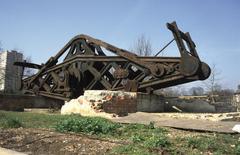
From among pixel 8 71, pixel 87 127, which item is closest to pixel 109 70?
pixel 87 127

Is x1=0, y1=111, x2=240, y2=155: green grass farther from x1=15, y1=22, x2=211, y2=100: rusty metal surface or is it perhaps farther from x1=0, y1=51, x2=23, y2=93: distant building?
x1=0, y1=51, x2=23, y2=93: distant building

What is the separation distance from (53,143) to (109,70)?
1091 cm

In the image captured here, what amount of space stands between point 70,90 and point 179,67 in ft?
21.1

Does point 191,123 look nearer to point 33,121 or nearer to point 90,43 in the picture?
point 33,121

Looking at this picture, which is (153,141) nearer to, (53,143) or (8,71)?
(53,143)

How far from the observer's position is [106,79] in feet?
59.1

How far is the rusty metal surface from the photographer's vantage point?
581 inches

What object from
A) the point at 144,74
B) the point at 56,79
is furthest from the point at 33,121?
the point at 56,79

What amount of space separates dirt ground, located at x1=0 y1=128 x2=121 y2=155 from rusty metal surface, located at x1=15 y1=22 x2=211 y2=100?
294 inches

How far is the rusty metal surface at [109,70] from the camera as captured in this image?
1477 centimetres

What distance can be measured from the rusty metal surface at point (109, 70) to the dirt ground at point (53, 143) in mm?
7463

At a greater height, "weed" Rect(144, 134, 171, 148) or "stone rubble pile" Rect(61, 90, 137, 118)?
"stone rubble pile" Rect(61, 90, 137, 118)

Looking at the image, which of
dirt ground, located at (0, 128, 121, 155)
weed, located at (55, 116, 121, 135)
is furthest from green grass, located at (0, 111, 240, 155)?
dirt ground, located at (0, 128, 121, 155)

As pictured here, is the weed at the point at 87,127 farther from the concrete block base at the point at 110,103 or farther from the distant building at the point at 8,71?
the distant building at the point at 8,71
